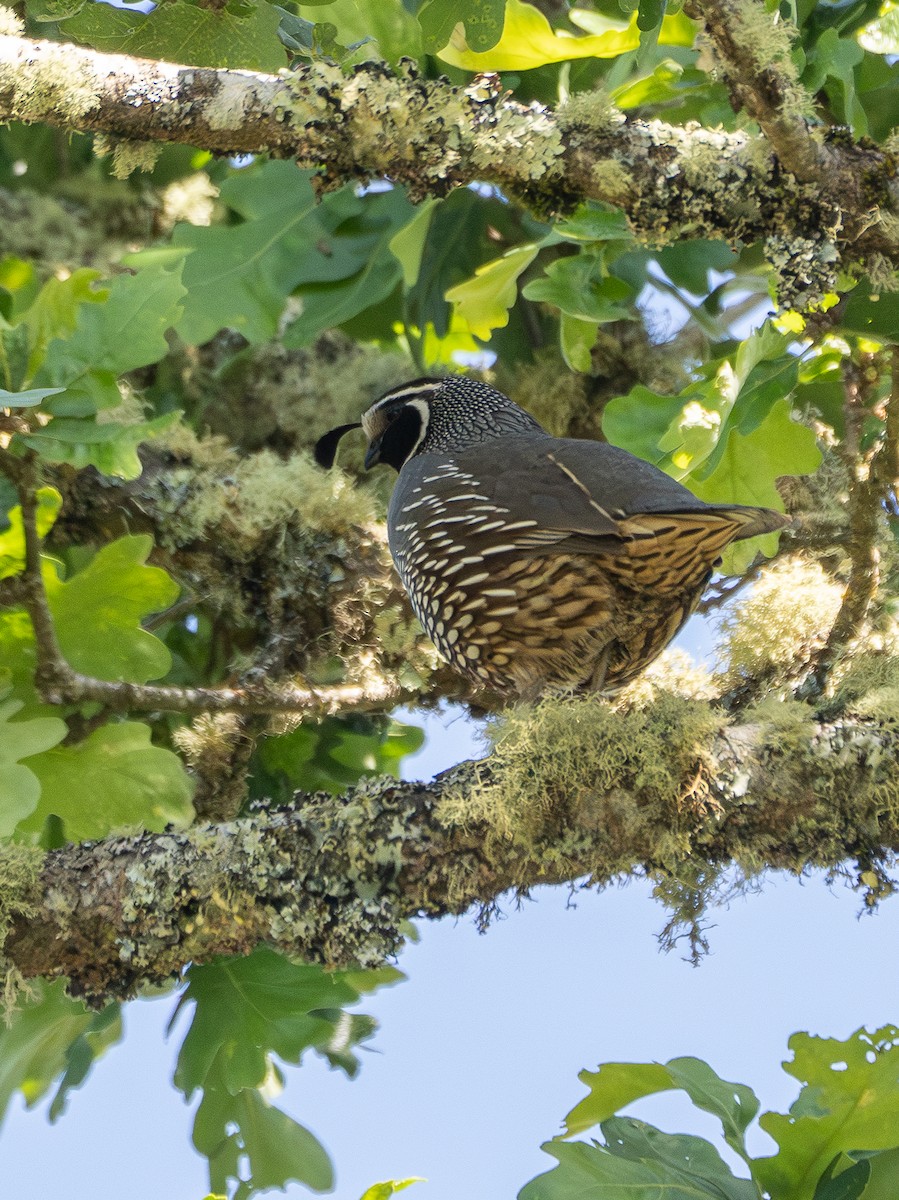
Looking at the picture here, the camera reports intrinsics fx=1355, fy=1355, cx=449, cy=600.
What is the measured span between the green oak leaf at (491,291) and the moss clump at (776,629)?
2.66 ft

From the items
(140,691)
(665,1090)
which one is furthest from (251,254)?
(665,1090)

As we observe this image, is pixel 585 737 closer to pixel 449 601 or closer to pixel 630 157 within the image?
pixel 449 601

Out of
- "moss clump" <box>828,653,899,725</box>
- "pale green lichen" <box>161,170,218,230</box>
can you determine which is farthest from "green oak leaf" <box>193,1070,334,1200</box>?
"pale green lichen" <box>161,170,218,230</box>

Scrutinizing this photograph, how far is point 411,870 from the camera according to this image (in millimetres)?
2109

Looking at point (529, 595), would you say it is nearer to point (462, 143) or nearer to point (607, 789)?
point (607, 789)

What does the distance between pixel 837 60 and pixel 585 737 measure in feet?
4.53

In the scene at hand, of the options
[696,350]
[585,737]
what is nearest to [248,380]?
[696,350]

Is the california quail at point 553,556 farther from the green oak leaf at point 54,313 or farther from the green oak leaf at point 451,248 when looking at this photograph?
the green oak leaf at point 451,248

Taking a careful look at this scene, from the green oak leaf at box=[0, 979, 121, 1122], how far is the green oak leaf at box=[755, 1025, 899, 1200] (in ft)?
4.26

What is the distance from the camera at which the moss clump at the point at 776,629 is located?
279cm

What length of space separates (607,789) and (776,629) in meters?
0.87

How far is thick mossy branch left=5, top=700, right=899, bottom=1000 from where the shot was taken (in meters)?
2.08

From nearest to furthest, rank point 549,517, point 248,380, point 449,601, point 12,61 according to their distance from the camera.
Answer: point 12,61
point 549,517
point 449,601
point 248,380

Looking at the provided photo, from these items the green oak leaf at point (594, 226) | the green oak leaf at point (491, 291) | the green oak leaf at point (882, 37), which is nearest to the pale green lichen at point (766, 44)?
the green oak leaf at point (594, 226)
